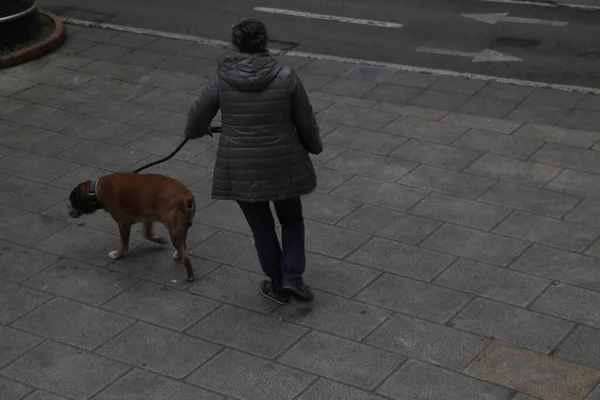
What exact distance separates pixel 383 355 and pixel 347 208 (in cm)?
232

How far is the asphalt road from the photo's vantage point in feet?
42.7

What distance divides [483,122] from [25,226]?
182 inches

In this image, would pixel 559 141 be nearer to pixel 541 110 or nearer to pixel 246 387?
pixel 541 110

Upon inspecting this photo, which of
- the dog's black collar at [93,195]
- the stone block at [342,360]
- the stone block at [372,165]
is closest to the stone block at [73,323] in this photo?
the dog's black collar at [93,195]

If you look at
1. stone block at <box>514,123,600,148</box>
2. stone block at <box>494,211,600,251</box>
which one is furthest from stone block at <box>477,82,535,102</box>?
stone block at <box>494,211,600,251</box>

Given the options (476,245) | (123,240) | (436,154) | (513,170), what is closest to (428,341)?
(476,245)

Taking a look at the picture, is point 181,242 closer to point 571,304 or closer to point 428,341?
point 428,341

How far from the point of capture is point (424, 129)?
10891 mm

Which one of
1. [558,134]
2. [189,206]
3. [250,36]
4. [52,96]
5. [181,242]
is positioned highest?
[250,36]

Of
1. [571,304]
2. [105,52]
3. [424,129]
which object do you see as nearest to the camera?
[571,304]

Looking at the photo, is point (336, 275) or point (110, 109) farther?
point (110, 109)

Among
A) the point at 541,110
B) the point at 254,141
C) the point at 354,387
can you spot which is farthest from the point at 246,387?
the point at 541,110

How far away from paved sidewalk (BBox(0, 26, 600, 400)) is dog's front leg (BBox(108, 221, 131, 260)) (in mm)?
93

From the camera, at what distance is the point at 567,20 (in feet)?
48.5
